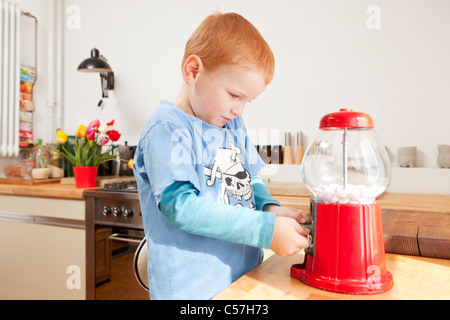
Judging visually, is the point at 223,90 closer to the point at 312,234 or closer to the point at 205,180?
the point at 205,180

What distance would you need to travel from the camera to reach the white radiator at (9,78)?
8.14ft

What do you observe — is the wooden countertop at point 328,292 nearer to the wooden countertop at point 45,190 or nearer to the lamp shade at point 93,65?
the wooden countertop at point 45,190

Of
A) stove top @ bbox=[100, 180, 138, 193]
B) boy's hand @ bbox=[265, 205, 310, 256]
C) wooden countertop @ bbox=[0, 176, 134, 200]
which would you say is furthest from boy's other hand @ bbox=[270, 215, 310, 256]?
wooden countertop @ bbox=[0, 176, 134, 200]

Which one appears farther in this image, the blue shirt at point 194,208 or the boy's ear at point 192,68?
the boy's ear at point 192,68

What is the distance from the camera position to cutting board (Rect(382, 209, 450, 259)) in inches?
28.9

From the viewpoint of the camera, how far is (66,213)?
1.91 metres

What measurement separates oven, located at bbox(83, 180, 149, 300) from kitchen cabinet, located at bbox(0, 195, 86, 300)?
66 mm

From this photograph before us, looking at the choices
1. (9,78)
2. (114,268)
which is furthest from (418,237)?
(9,78)

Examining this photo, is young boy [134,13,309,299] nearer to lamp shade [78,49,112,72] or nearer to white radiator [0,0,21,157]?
lamp shade [78,49,112,72]

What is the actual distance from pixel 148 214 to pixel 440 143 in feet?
5.65

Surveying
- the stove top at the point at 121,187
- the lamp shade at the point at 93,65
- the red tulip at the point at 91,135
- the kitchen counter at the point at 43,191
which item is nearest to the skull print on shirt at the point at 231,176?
the stove top at the point at 121,187

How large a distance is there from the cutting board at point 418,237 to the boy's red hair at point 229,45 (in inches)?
17.9

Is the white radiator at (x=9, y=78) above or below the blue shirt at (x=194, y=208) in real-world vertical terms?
above

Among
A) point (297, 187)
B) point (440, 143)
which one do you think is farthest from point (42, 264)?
point (440, 143)
